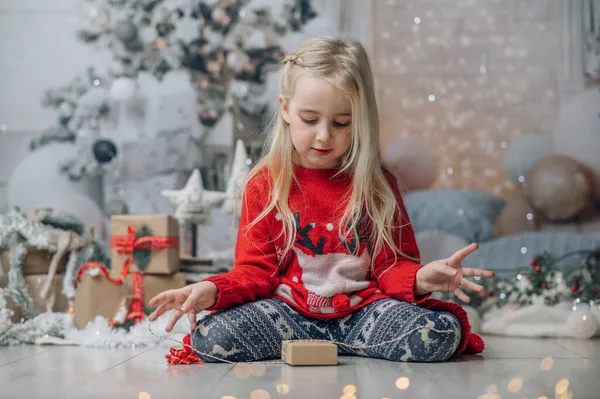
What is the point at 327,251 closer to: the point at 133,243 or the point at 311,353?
the point at 311,353

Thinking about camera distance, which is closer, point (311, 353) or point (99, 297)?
point (311, 353)

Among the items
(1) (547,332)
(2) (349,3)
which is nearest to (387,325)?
(1) (547,332)

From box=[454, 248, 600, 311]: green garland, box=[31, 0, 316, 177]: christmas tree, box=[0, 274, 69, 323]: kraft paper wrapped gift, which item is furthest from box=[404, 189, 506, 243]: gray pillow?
box=[0, 274, 69, 323]: kraft paper wrapped gift

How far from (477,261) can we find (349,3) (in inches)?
40.1

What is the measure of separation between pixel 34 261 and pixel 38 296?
0.10 m

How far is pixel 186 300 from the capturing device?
1.51 m

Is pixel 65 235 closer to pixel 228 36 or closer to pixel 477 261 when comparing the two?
pixel 228 36

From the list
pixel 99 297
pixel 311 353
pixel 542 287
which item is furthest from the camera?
pixel 542 287

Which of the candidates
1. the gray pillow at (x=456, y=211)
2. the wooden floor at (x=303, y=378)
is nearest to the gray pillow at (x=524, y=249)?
the gray pillow at (x=456, y=211)

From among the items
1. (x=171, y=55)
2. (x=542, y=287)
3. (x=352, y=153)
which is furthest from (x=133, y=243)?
(x=542, y=287)

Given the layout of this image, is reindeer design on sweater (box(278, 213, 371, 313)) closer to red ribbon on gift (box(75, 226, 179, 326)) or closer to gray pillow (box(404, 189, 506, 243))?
red ribbon on gift (box(75, 226, 179, 326))

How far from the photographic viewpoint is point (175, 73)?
109 inches

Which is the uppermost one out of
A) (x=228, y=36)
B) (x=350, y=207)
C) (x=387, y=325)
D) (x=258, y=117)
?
(x=228, y=36)

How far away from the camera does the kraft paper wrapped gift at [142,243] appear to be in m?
2.14
